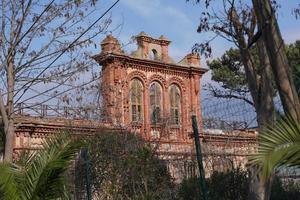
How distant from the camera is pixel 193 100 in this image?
A: 104ft

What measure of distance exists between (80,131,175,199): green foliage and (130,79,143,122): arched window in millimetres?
13040

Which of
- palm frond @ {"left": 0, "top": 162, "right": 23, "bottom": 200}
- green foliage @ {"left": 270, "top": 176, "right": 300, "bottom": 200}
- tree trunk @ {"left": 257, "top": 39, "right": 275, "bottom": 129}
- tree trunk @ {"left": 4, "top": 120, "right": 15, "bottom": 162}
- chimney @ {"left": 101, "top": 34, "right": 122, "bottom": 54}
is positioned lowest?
green foliage @ {"left": 270, "top": 176, "right": 300, "bottom": 200}

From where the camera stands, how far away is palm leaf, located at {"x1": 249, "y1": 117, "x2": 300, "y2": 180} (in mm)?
5148

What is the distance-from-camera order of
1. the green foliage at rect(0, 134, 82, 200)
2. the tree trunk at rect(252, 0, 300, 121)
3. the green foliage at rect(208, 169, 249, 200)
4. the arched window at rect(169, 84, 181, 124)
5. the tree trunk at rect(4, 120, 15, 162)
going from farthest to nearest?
the arched window at rect(169, 84, 181, 124) < the green foliage at rect(208, 169, 249, 200) < the tree trunk at rect(4, 120, 15, 162) < the green foliage at rect(0, 134, 82, 200) < the tree trunk at rect(252, 0, 300, 121)

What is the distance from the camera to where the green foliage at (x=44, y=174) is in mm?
8391

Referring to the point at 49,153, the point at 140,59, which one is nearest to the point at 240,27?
the point at 49,153

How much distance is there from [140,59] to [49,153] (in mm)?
20566

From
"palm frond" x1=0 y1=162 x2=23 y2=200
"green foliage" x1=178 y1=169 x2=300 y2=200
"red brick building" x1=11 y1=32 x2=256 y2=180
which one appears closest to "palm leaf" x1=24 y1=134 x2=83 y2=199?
"palm frond" x1=0 y1=162 x2=23 y2=200

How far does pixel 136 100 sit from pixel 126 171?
50.6 ft

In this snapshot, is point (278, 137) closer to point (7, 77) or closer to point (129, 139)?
point (7, 77)

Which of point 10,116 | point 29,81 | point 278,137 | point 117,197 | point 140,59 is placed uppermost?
point 140,59

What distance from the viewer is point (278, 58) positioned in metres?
7.69

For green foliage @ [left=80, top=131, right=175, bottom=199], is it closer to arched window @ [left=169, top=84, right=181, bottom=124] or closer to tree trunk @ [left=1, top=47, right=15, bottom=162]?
tree trunk @ [left=1, top=47, right=15, bottom=162]

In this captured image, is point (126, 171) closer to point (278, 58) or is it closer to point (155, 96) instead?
point (278, 58)
